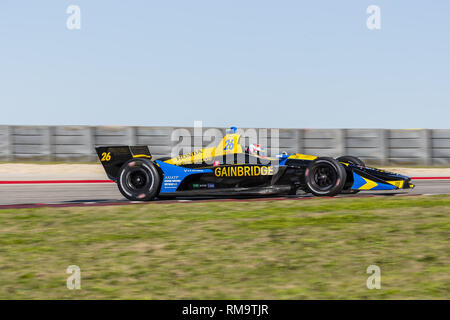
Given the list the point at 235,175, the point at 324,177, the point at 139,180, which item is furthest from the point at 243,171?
the point at 139,180

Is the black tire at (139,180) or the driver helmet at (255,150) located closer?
the black tire at (139,180)

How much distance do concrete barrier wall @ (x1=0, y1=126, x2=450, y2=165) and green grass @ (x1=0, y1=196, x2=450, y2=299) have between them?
1311 cm

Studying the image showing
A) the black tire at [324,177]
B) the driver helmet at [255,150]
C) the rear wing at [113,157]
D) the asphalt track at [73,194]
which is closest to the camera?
the black tire at [324,177]

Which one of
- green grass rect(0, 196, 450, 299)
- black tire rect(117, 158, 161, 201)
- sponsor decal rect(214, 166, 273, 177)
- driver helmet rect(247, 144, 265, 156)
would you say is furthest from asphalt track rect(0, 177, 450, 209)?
green grass rect(0, 196, 450, 299)

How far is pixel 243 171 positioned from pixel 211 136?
11.6 m

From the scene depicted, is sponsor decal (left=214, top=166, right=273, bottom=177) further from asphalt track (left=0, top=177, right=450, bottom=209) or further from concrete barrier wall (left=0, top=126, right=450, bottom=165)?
concrete barrier wall (left=0, top=126, right=450, bottom=165)

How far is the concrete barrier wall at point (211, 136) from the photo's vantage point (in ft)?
72.0

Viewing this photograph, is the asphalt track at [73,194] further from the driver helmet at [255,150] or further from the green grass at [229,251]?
the green grass at [229,251]

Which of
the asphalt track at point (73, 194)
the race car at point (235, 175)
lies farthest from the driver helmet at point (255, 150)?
the asphalt track at point (73, 194)

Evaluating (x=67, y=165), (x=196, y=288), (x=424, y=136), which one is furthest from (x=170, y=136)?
(x=196, y=288)

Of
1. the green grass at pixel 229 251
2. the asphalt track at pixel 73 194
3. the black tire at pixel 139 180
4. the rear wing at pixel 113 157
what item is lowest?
the green grass at pixel 229 251

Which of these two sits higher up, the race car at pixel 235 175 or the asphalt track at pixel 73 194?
the race car at pixel 235 175
